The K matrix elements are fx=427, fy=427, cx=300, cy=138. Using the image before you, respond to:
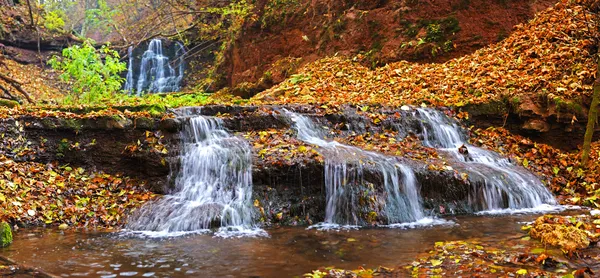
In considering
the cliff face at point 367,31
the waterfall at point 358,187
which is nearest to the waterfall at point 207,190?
the waterfall at point 358,187

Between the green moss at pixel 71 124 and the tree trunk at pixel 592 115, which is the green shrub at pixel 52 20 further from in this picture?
the tree trunk at pixel 592 115

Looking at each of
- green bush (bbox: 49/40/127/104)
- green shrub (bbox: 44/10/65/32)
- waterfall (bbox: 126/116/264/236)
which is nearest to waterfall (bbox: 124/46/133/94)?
green shrub (bbox: 44/10/65/32)

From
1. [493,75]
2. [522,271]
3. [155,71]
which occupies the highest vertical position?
[155,71]

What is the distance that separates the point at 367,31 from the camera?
1488 cm

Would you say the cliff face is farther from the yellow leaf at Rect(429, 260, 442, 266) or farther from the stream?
the yellow leaf at Rect(429, 260, 442, 266)

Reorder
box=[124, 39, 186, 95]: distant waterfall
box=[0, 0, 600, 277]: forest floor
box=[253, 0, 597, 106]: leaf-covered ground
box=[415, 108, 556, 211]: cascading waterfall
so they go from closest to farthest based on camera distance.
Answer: box=[0, 0, 600, 277]: forest floor, box=[415, 108, 556, 211]: cascading waterfall, box=[253, 0, 597, 106]: leaf-covered ground, box=[124, 39, 186, 95]: distant waterfall

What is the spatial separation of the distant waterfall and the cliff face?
6.91 metres

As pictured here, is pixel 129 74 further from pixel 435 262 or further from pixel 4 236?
pixel 435 262

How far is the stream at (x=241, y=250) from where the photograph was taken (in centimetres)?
437

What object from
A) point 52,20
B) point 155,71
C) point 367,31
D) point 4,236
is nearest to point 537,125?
point 367,31

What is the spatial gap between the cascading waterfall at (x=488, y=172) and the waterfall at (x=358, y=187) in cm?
120

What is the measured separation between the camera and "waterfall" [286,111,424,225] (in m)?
6.71

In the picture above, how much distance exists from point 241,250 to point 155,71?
22728 millimetres

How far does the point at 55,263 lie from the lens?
4531mm
